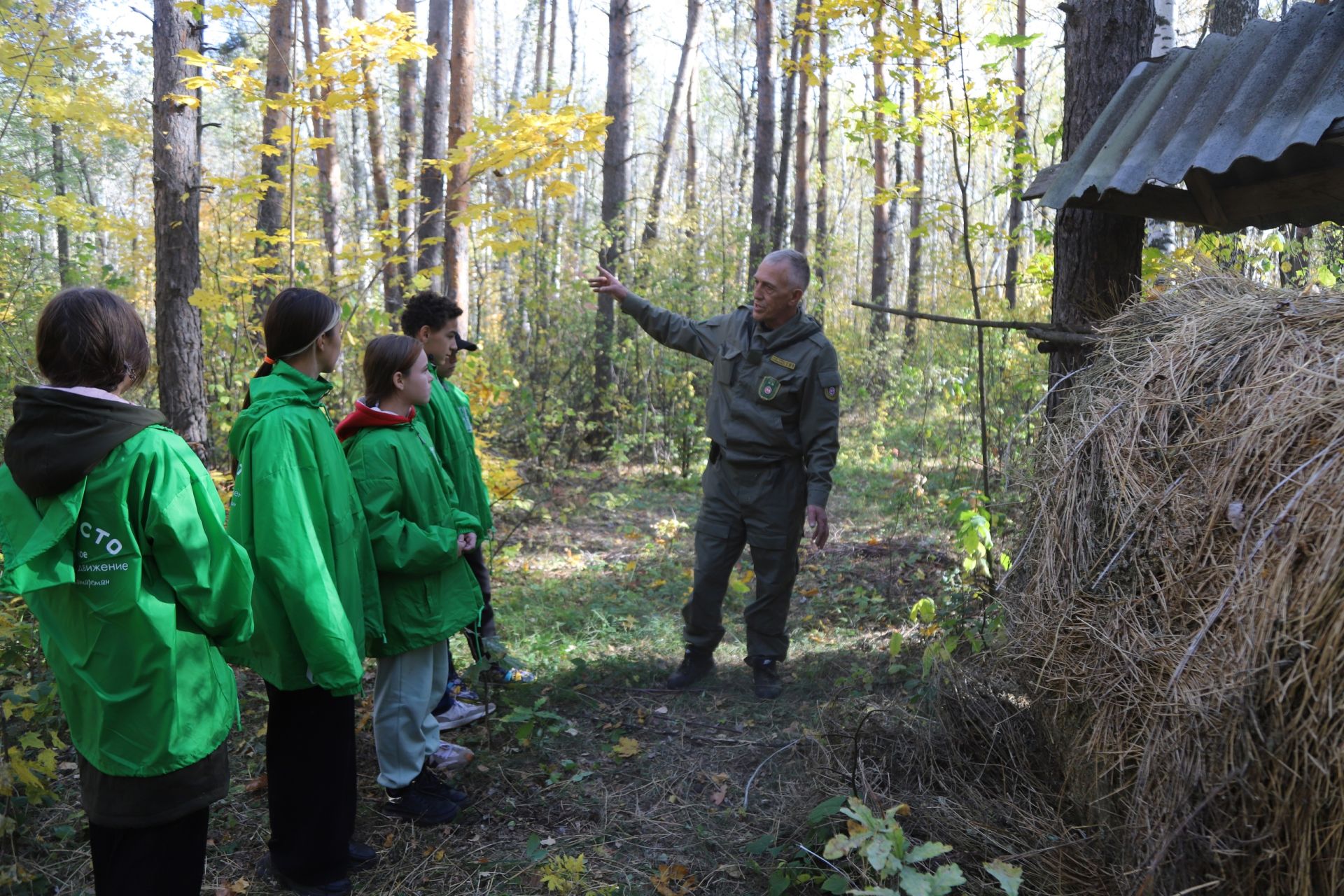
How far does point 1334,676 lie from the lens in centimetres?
172

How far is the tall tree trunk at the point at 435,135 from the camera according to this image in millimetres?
7750

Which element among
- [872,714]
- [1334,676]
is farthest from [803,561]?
[1334,676]

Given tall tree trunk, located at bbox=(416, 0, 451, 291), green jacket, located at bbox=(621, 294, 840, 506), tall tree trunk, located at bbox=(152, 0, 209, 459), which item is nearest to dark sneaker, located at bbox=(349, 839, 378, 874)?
green jacket, located at bbox=(621, 294, 840, 506)

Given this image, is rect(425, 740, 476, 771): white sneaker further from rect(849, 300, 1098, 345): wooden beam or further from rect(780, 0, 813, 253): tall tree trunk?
rect(780, 0, 813, 253): tall tree trunk

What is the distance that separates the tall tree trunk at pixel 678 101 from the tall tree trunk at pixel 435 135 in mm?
2708

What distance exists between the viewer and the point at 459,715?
4102mm

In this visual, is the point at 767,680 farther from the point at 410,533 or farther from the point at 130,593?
the point at 130,593

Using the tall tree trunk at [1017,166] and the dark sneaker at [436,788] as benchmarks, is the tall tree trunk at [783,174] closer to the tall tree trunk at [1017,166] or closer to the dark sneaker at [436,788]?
the tall tree trunk at [1017,166]

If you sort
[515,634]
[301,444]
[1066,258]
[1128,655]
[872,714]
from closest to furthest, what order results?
1. [1128,655]
2. [301,444]
3. [872,714]
4. [1066,258]
5. [515,634]

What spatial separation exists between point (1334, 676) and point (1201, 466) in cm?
72

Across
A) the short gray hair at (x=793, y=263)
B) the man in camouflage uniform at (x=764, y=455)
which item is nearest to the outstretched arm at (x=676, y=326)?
the man in camouflage uniform at (x=764, y=455)

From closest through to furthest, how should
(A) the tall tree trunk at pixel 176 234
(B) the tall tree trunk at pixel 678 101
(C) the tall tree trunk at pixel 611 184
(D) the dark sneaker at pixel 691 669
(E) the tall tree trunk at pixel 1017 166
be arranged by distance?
1. (D) the dark sneaker at pixel 691 669
2. (A) the tall tree trunk at pixel 176 234
3. (E) the tall tree trunk at pixel 1017 166
4. (C) the tall tree trunk at pixel 611 184
5. (B) the tall tree trunk at pixel 678 101

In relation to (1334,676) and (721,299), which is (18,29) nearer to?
(721,299)

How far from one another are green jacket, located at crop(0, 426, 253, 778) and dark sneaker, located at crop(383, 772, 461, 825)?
1.24 metres
